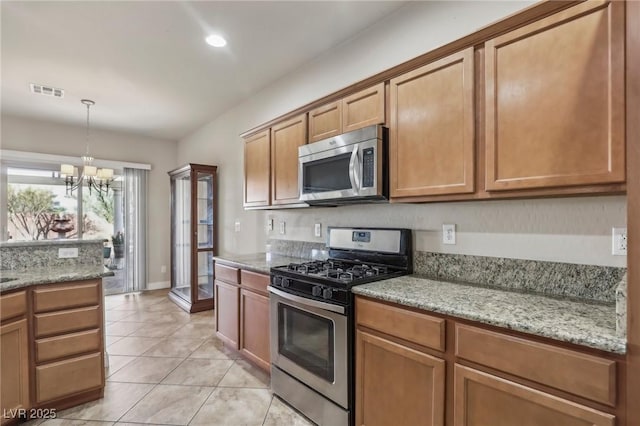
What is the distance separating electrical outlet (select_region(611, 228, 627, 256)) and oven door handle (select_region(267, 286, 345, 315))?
131cm

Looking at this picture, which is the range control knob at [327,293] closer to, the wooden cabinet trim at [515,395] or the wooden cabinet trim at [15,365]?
the wooden cabinet trim at [515,395]

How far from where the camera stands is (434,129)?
5.80ft

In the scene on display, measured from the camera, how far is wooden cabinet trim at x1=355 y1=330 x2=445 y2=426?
1421 mm

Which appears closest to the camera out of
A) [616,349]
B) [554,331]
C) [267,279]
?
[616,349]

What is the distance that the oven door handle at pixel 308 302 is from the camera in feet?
5.98

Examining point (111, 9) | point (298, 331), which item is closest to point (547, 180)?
point (298, 331)

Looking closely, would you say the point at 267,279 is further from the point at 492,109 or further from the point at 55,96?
the point at 55,96

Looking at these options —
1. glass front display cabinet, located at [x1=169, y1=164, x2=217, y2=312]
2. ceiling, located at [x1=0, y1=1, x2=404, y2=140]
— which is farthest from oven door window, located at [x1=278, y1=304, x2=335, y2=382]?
glass front display cabinet, located at [x1=169, y1=164, x2=217, y2=312]

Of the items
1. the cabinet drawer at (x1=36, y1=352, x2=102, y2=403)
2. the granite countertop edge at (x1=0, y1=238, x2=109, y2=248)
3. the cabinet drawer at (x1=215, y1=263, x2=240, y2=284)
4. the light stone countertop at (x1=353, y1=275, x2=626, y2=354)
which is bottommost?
the cabinet drawer at (x1=36, y1=352, x2=102, y2=403)

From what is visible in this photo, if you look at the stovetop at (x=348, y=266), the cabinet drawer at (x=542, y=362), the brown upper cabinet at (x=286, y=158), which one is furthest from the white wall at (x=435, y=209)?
the cabinet drawer at (x=542, y=362)

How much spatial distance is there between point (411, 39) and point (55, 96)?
13.6 ft

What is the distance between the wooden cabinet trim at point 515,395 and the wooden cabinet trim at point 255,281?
1503 millimetres

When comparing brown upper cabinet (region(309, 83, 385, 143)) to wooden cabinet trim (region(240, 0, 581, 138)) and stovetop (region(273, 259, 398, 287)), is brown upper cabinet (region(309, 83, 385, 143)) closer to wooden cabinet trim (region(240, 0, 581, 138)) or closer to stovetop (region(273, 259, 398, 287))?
wooden cabinet trim (region(240, 0, 581, 138))

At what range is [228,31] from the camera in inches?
100.0
